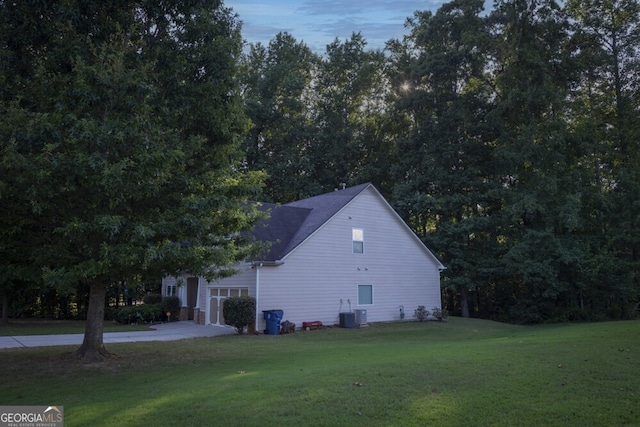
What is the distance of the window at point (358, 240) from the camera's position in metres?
23.1

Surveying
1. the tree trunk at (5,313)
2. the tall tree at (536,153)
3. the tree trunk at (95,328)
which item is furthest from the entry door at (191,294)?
the tall tree at (536,153)

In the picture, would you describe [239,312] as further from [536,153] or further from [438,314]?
[536,153]

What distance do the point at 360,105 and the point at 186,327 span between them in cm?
2784

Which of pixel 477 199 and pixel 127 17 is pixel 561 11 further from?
pixel 127 17

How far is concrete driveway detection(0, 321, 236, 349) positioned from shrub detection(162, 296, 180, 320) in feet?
11.0

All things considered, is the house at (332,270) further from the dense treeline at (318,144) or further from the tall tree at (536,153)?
the tall tree at (536,153)

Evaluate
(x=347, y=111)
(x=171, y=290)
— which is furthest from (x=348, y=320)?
(x=347, y=111)

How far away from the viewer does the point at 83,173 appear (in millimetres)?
8680

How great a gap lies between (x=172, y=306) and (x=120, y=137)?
17.6 metres

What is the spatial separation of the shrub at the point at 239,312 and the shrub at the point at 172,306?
7.30 metres

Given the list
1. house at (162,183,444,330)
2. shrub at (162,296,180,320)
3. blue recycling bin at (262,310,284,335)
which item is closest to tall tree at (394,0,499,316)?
house at (162,183,444,330)

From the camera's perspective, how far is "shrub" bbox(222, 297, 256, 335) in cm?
1833

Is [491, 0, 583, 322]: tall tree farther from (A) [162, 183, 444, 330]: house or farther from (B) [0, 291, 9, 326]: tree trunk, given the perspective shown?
(B) [0, 291, 9, 326]: tree trunk

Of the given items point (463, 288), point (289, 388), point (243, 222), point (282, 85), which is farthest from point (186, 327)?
point (282, 85)
